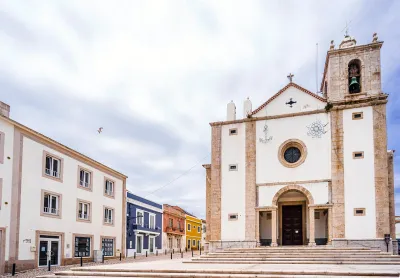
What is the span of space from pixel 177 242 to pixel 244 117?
30134 mm

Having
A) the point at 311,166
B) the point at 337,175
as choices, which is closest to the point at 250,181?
the point at 311,166

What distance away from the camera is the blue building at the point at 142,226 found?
3617 cm

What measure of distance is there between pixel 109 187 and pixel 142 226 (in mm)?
9560

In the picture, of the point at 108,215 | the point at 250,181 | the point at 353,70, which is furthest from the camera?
the point at 108,215

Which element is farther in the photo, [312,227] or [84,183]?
[84,183]

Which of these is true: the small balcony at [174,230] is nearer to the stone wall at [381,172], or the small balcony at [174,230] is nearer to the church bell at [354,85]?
the stone wall at [381,172]

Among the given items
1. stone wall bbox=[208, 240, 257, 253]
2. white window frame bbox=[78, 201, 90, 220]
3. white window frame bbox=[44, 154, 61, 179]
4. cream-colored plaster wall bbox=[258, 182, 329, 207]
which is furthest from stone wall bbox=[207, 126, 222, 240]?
white window frame bbox=[44, 154, 61, 179]

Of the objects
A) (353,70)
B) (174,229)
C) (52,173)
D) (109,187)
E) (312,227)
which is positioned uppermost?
(353,70)

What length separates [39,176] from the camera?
21641mm

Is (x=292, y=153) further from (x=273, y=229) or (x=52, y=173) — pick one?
(x=52, y=173)

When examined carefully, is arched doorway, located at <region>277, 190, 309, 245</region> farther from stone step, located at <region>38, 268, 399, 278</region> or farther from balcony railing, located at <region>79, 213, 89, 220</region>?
balcony railing, located at <region>79, 213, 89, 220</region>

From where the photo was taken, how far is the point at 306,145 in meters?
23.1

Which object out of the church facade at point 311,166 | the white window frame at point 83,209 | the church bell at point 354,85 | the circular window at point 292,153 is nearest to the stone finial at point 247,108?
the church facade at point 311,166

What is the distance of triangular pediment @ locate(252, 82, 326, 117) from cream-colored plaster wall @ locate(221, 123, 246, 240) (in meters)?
1.79
